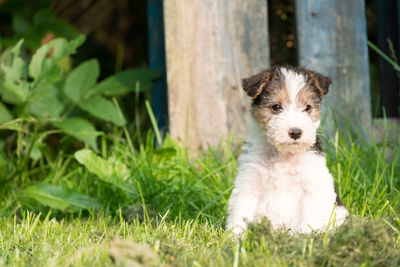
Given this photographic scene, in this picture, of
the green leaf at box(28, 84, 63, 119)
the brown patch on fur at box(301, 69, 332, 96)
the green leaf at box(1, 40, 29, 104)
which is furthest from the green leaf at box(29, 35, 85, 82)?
the brown patch on fur at box(301, 69, 332, 96)

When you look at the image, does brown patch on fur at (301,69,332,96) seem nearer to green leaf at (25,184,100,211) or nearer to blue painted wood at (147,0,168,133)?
green leaf at (25,184,100,211)

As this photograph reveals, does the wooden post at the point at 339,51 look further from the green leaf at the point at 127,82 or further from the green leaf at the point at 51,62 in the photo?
the green leaf at the point at 51,62

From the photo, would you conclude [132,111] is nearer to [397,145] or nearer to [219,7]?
[219,7]

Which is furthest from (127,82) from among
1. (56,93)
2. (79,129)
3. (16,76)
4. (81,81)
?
(16,76)

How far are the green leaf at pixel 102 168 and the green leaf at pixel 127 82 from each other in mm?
1045

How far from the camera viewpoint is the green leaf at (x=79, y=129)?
5270mm

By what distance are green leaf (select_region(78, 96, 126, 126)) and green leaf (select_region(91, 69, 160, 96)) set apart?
0.27 meters

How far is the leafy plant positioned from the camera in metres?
4.79

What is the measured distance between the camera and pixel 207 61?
18.6 feet

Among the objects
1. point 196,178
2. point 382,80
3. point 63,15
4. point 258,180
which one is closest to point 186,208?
point 196,178

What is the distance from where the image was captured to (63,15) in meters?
8.23

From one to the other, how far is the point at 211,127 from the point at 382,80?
2529 millimetres

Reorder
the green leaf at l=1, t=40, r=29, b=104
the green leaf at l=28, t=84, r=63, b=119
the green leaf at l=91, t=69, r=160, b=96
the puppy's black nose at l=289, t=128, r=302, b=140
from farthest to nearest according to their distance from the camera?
the green leaf at l=91, t=69, r=160, b=96 → the green leaf at l=28, t=84, r=63, b=119 → the green leaf at l=1, t=40, r=29, b=104 → the puppy's black nose at l=289, t=128, r=302, b=140

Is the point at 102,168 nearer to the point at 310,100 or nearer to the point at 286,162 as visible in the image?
the point at 286,162
